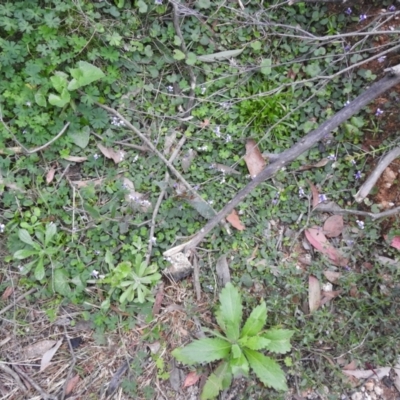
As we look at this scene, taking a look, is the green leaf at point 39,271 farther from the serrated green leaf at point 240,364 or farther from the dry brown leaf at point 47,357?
the serrated green leaf at point 240,364

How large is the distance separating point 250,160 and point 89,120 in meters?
1.07

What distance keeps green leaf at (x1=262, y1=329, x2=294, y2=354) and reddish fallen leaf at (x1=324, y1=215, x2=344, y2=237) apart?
0.71 meters

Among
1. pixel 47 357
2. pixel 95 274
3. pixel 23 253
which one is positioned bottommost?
pixel 47 357

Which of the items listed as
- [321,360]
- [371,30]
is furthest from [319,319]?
[371,30]

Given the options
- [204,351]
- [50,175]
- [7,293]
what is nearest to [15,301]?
[7,293]

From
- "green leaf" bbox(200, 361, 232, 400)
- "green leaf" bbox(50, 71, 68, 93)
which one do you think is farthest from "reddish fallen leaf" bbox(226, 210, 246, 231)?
"green leaf" bbox(50, 71, 68, 93)

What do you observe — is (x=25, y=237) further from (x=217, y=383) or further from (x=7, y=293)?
(x=217, y=383)

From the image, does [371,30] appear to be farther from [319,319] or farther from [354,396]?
[354,396]

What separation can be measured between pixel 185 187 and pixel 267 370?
1.20 m

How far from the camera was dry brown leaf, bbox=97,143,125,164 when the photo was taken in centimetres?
291

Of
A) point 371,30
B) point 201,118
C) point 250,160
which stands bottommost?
point 250,160

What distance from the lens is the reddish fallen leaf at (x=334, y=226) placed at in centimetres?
294

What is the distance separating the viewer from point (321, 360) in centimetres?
275

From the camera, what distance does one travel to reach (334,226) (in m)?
2.94
